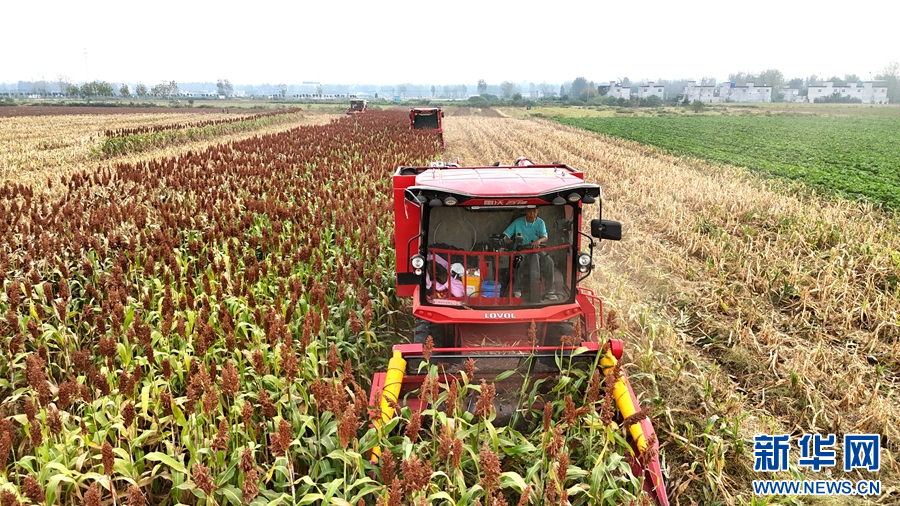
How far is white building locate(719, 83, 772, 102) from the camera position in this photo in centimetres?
12638

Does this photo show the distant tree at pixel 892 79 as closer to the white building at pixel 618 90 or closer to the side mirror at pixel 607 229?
the white building at pixel 618 90

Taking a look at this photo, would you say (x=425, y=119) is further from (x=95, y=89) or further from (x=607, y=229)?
(x=95, y=89)

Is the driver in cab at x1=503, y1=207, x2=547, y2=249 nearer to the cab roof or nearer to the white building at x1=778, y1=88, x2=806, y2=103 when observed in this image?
the cab roof

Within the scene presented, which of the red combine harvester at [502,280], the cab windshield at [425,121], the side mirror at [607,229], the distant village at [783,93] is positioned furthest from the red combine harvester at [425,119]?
the distant village at [783,93]

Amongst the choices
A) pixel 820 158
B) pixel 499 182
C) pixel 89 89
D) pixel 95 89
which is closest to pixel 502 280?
pixel 499 182

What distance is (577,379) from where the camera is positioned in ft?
14.9

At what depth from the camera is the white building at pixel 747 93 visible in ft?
415

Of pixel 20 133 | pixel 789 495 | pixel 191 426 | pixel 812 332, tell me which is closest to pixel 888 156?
pixel 812 332

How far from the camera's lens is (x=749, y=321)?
21.6ft

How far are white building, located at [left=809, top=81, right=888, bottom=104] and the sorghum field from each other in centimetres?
13875

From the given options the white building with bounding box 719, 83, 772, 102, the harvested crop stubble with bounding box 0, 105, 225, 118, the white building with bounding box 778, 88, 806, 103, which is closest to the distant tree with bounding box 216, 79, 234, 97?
the harvested crop stubble with bounding box 0, 105, 225, 118

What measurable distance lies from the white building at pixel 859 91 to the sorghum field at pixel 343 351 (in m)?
139

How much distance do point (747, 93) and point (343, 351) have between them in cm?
14904

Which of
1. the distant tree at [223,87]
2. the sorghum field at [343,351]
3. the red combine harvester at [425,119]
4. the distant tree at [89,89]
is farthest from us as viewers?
the distant tree at [223,87]
